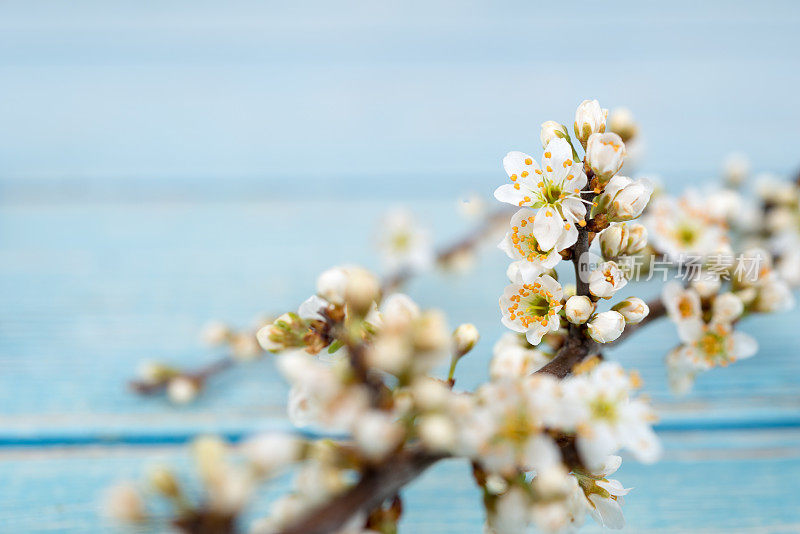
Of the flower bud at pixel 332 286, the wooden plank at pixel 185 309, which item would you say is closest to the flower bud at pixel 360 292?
the flower bud at pixel 332 286

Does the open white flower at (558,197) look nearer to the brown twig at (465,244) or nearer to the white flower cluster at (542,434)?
the white flower cluster at (542,434)

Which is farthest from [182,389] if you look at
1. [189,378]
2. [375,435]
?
[375,435]

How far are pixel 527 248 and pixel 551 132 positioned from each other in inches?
2.7

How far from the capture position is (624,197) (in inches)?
12.5

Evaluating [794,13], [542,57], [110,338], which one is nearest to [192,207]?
[110,338]

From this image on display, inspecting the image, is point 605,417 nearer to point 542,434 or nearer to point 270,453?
point 542,434

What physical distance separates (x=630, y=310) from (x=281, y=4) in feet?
3.19

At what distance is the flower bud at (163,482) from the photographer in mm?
219

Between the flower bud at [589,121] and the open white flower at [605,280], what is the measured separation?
0.07 meters

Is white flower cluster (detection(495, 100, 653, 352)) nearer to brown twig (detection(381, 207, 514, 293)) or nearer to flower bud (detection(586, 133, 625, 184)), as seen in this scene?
flower bud (detection(586, 133, 625, 184))

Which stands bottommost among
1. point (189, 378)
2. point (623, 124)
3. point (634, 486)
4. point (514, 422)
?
point (634, 486)

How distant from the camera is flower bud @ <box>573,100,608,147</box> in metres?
0.33

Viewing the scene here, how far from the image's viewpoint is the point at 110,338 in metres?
0.64

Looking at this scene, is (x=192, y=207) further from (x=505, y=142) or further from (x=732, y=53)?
(x=732, y=53)
